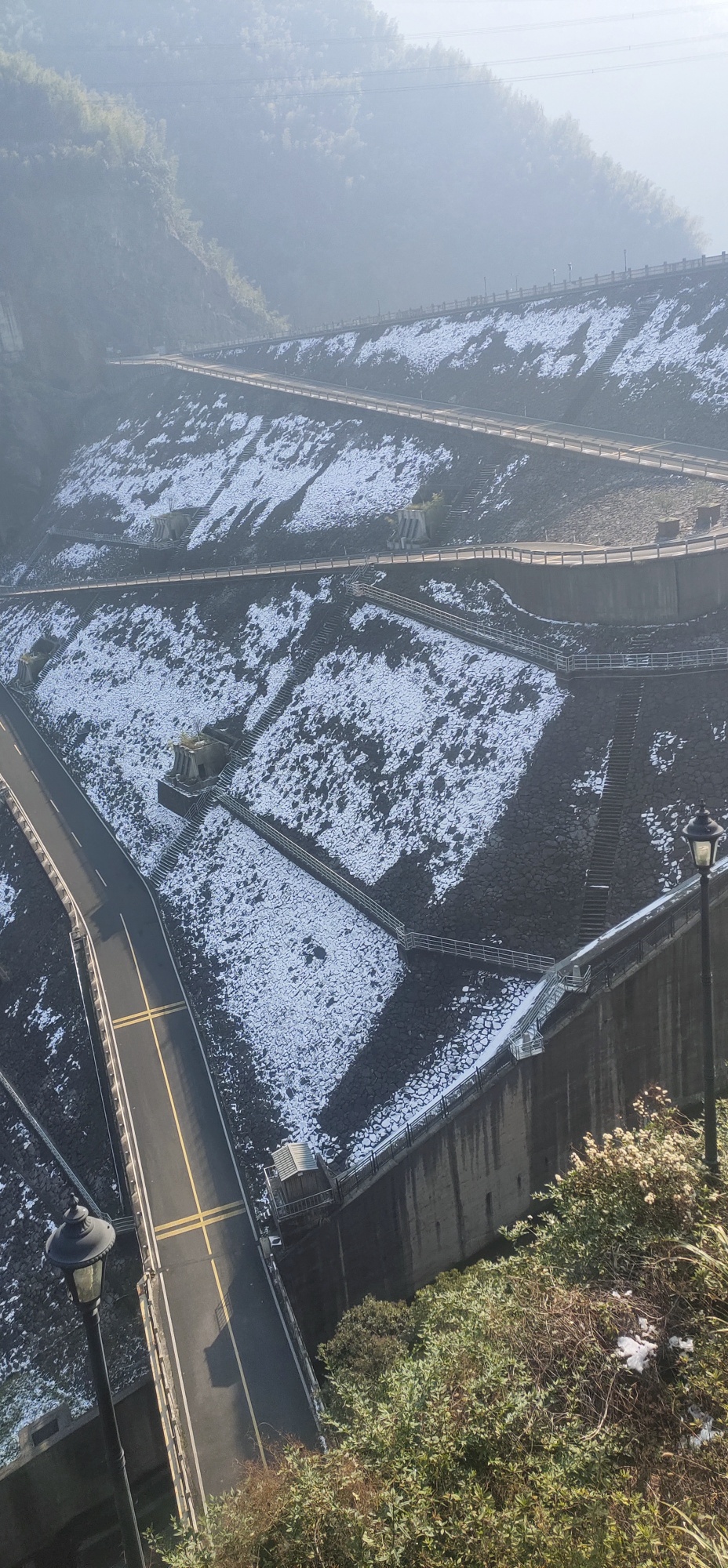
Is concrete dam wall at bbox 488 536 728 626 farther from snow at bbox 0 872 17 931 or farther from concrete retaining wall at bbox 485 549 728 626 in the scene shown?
snow at bbox 0 872 17 931

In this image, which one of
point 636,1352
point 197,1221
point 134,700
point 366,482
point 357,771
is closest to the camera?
point 636,1352

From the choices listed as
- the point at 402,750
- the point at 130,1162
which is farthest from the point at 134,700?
the point at 130,1162

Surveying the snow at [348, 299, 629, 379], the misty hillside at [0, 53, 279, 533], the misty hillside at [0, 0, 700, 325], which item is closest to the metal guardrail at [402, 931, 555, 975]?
the snow at [348, 299, 629, 379]

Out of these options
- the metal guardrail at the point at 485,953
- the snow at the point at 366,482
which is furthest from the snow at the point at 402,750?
the snow at the point at 366,482

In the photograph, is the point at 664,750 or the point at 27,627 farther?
the point at 27,627

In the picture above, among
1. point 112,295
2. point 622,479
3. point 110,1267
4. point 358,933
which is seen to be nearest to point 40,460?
point 112,295

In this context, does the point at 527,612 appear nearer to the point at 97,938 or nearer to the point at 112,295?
the point at 97,938

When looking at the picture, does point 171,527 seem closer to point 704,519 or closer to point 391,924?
point 704,519
